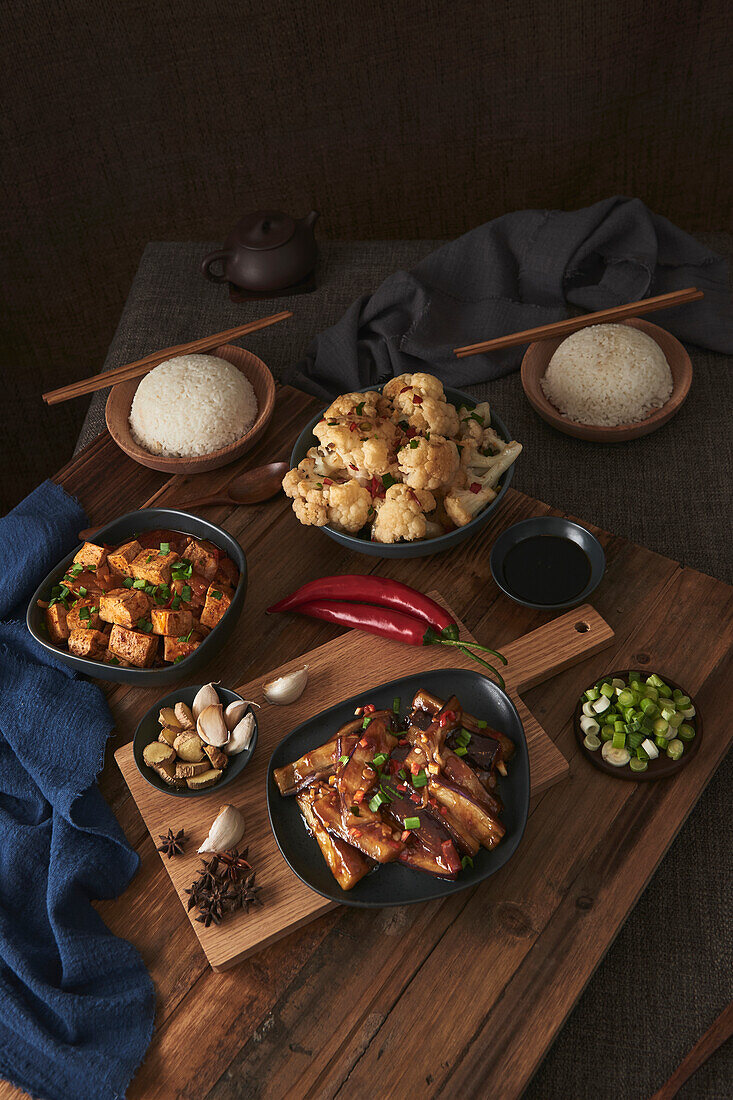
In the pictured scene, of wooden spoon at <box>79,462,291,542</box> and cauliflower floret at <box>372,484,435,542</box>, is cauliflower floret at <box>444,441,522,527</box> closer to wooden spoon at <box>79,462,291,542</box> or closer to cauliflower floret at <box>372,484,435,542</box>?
cauliflower floret at <box>372,484,435,542</box>

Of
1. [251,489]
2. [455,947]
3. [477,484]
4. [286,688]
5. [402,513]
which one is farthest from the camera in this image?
[251,489]

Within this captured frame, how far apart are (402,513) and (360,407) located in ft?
0.97

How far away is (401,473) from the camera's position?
196 cm

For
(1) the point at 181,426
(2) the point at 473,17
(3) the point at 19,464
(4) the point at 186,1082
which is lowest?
(3) the point at 19,464

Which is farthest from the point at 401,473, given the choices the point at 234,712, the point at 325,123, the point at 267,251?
the point at 325,123

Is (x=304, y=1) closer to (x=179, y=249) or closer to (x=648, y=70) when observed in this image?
(x=179, y=249)

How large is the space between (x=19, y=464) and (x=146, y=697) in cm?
270

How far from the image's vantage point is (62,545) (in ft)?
7.13

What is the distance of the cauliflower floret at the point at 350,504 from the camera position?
76.7 inches

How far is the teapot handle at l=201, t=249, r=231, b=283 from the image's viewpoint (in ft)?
9.86

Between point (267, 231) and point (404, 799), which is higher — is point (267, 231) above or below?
above

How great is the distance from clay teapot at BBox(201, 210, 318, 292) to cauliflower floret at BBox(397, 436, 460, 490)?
137 cm

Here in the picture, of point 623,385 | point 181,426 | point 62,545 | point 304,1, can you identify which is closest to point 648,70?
point 304,1

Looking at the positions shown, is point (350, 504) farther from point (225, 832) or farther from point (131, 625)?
point (225, 832)
